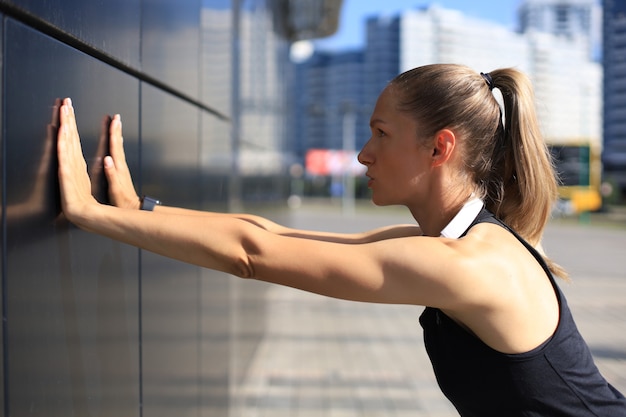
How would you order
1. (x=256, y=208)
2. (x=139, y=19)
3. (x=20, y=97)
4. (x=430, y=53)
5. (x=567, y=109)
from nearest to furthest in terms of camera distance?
1. (x=20, y=97)
2. (x=139, y=19)
3. (x=256, y=208)
4. (x=430, y=53)
5. (x=567, y=109)

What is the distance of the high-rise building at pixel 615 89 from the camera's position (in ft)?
56.7

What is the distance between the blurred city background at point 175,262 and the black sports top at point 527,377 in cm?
90

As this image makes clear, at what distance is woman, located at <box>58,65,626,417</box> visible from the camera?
161cm

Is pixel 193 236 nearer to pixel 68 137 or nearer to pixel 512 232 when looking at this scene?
pixel 68 137

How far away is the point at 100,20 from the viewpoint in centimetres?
209

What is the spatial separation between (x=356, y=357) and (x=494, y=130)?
16.9ft

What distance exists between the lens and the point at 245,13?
6.26 meters

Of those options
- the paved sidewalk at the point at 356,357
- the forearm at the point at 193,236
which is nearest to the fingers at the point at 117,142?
the forearm at the point at 193,236

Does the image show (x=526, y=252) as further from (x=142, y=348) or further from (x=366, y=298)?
(x=142, y=348)

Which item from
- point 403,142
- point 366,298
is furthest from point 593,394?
point 403,142

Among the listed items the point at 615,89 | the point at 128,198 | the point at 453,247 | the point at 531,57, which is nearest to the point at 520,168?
the point at 453,247

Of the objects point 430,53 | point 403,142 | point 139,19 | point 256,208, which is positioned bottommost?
point 256,208

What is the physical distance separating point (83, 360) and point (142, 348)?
0.62m

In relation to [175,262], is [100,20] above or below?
above
